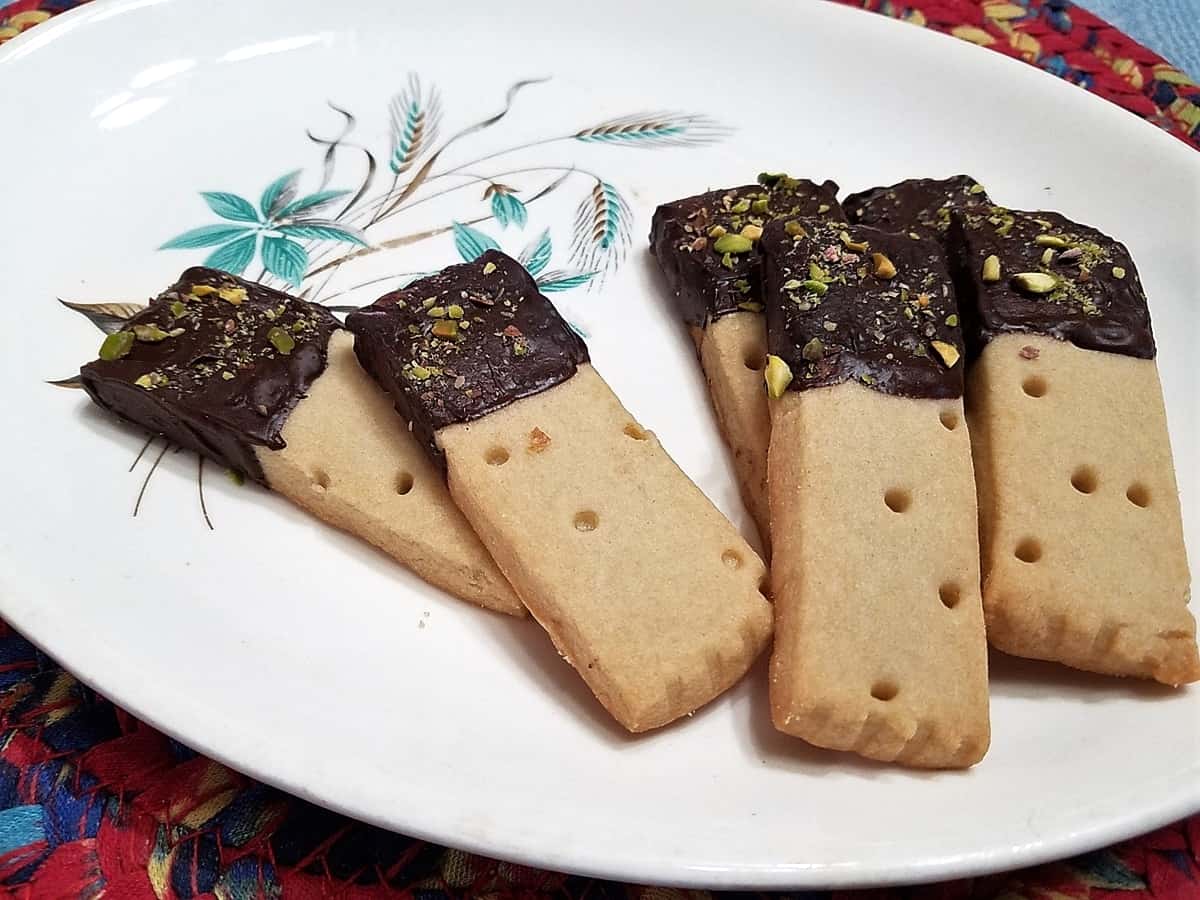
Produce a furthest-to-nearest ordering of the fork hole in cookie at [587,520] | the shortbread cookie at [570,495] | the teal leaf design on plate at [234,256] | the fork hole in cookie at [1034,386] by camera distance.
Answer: the teal leaf design on plate at [234,256] < the fork hole in cookie at [1034,386] < the fork hole in cookie at [587,520] < the shortbread cookie at [570,495]

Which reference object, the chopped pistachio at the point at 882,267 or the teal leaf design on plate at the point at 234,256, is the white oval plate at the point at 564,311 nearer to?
the teal leaf design on plate at the point at 234,256

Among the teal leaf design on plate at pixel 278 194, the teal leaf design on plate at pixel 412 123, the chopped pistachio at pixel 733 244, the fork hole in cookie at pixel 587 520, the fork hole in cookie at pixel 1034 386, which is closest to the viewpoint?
the fork hole in cookie at pixel 587 520

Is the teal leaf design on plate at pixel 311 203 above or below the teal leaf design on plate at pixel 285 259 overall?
above

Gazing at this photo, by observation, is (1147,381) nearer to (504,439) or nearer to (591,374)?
(591,374)

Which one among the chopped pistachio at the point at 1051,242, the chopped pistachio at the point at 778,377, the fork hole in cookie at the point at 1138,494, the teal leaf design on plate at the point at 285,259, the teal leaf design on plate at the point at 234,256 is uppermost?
the chopped pistachio at the point at 1051,242

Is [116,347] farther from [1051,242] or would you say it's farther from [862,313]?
[1051,242]

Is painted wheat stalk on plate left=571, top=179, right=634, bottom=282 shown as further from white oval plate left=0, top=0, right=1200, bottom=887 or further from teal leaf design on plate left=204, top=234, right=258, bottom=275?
teal leaf design on plate left=204, top=234, right=258, bottom=275

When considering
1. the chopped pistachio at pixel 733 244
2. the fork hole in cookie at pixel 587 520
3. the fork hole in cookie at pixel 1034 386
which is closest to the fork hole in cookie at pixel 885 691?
the fork hole in cookie at pixel 587 520
